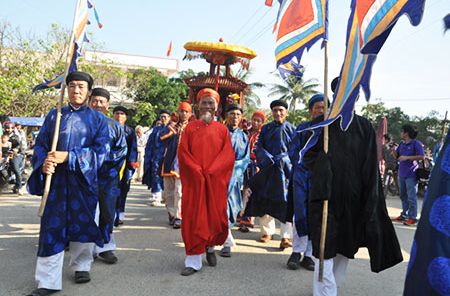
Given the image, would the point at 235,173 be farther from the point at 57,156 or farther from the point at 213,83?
the point at 213,83

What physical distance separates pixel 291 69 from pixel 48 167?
2472 mm

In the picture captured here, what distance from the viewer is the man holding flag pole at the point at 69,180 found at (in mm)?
2938

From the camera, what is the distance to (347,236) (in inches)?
110

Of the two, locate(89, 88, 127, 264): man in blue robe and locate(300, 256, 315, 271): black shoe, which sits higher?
locate(89, 88, 127, 264): man in blue robe

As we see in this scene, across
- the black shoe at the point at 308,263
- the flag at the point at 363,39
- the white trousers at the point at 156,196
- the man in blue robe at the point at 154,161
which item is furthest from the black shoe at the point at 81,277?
the white trousers at the point at 156,196

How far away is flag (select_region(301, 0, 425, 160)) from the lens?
1.85 m

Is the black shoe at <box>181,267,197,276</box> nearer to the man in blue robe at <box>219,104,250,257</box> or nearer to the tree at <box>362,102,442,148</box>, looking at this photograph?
the man in blue robe at <box>219,104,250,257</box>

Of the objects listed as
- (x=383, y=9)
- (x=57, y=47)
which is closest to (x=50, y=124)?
(x=383, y=9)

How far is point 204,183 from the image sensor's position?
12.5 ft

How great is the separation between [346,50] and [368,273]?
2.63m

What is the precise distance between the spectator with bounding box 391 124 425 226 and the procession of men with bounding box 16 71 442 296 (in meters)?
3.35

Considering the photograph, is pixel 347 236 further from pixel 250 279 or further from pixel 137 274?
pixel 137 274

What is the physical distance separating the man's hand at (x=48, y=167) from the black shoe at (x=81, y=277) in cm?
104

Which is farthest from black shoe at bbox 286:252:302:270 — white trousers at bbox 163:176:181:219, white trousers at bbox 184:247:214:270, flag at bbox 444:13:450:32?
flag at bbox 444:13:450:32
